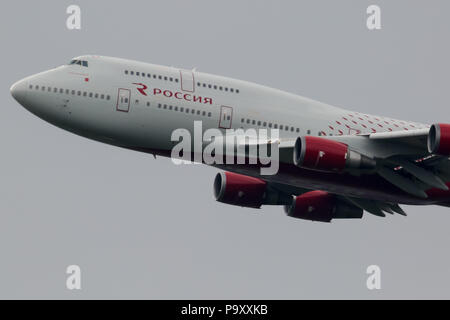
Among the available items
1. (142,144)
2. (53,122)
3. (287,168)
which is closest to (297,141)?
(287,168)

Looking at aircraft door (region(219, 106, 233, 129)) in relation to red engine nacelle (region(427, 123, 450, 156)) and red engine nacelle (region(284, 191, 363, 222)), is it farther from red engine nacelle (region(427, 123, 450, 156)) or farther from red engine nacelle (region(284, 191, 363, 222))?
red engine nacelle (region(427, 123, 450, 156))

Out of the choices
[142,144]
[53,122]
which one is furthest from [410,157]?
[53,122]

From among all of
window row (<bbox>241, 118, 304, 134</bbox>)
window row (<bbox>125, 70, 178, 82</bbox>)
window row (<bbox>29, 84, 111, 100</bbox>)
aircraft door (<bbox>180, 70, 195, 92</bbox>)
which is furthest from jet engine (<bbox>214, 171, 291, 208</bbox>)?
window row (<bbox>29, 84, 111, 100</bbox>)

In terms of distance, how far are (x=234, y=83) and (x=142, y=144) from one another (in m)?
6.09

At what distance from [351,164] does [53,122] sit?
15.8 meters

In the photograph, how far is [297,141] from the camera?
6225 centimetres

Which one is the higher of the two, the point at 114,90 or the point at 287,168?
the point at 114,90

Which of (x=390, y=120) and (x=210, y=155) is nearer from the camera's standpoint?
(x=210, y=155)

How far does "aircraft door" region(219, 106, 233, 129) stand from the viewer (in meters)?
64.6

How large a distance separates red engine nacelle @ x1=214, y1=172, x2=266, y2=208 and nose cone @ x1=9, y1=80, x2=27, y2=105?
43.4ft

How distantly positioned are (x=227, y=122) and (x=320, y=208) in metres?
11.1

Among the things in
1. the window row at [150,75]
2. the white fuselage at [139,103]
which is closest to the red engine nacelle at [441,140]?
the white fuselage at [139,103]

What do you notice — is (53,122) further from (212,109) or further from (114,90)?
(212,109)

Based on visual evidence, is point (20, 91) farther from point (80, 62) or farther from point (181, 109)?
point (181, 109)
